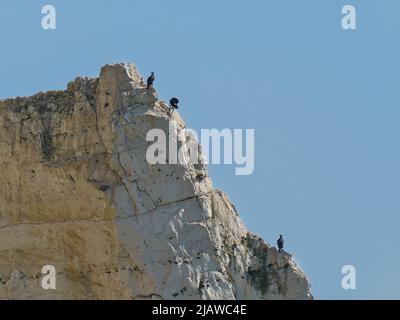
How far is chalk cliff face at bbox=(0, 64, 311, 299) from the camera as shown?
13750 centimetres

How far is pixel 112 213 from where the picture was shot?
454 feet

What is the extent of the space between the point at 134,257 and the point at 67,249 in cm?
310

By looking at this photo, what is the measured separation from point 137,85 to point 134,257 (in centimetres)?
763

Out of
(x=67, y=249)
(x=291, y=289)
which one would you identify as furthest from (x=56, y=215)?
(x=291, y=289)

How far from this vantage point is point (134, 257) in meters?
138

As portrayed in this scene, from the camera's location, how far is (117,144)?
139 m

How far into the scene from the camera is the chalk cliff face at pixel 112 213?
138 metres
